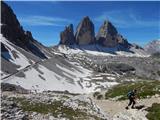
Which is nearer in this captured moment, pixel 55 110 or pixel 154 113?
pixel 154 113

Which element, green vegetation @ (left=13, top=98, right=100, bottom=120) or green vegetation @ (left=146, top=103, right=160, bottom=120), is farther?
green vegetation @ (left=13, top=98, right=100, bottom=120)

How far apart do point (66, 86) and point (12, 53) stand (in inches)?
→ 2156

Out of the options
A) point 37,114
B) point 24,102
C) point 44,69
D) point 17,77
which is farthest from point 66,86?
point 37,114

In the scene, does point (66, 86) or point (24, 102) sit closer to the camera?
point (24, 102)

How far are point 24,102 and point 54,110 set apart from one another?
798cm

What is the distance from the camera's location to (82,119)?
4019 cm

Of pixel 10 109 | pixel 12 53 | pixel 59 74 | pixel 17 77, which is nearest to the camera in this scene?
pixel 10 109

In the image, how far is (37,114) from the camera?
40.3 meters

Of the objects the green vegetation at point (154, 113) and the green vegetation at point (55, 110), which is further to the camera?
the green vegetation at point (55, 110)

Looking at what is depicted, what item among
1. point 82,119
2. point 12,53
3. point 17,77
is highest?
point 12,53

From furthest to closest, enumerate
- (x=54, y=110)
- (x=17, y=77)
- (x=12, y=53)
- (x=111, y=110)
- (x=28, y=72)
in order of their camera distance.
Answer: (x=12, y=53) → (x=28, y=72) → (x=17, y=77) → (x=111, y=110) → (x=54, y=110)

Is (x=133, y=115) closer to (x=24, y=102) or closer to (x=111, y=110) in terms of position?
(x=111, y=110)

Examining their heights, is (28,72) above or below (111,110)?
above

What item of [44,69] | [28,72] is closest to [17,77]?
[28,72]
